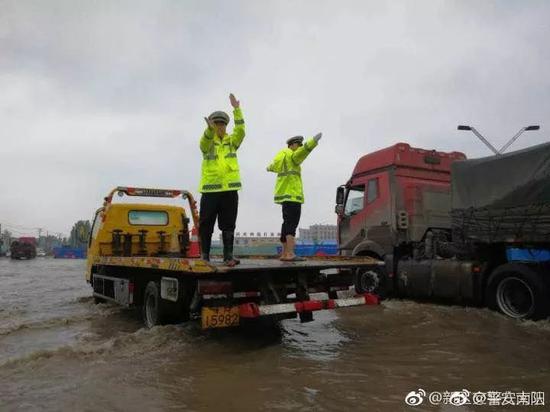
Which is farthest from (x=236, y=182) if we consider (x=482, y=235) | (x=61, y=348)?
(x=482, y=235)

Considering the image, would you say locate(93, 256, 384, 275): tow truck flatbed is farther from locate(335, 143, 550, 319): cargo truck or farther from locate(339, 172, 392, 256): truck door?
locate(339, 172, 392, 256): truck door

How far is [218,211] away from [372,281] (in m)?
4.83

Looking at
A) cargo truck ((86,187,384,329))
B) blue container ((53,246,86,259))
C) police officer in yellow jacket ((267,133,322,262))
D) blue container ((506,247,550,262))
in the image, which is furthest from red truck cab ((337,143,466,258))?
blue container ((53,246,86,259))

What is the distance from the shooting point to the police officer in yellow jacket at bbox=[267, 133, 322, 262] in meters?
6.49

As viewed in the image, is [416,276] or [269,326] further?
[416,276]

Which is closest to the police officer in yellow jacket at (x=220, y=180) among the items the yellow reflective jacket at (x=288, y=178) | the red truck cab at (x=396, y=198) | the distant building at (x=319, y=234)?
the yellow reflective jacket at (x=288, y=178)

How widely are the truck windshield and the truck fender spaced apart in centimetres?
77

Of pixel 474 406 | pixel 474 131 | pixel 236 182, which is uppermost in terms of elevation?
pixel 474 131

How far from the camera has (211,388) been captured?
4.04 metres

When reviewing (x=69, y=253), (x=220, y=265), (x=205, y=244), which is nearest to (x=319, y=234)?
(x=69, y=253)

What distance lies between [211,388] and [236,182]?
8.02 ft

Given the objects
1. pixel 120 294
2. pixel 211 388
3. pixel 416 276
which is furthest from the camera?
pixel 416 276

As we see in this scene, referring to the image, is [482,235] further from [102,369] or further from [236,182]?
[102,369]

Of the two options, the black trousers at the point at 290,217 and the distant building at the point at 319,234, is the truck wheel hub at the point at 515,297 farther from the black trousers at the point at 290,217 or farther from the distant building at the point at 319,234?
the distant building at the point at 319,234
